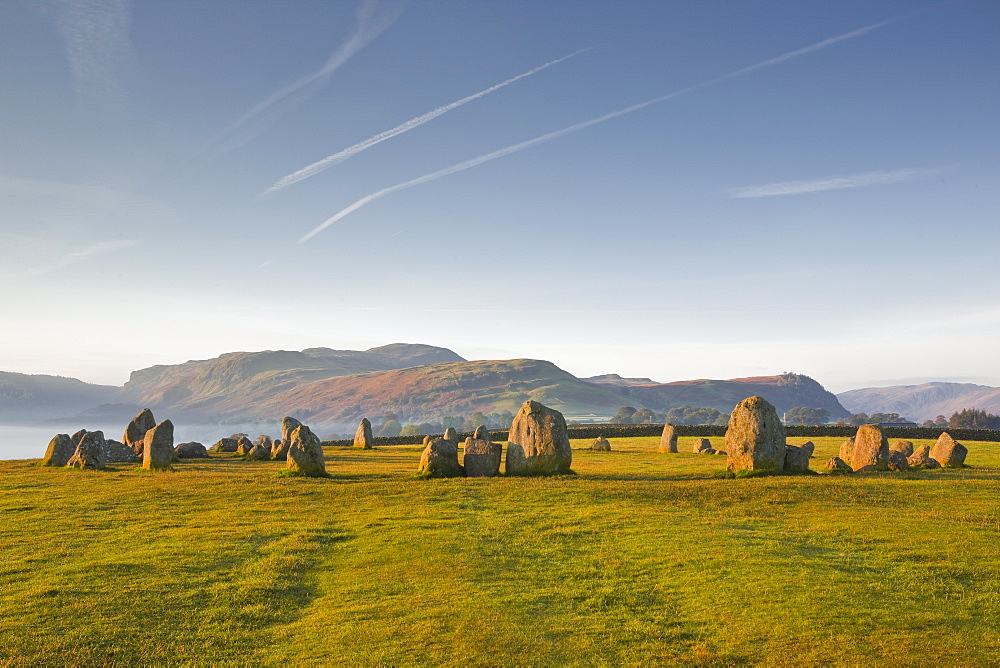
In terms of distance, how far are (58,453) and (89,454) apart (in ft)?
10.3

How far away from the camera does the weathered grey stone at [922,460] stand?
32.7 m

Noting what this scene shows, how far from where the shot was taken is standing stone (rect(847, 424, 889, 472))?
101 ft

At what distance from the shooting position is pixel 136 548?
53.1 feet

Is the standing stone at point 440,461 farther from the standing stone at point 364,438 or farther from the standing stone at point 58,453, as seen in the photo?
the standing stone at point 364,438

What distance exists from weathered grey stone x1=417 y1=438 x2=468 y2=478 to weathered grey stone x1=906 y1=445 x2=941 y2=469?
78.3ft

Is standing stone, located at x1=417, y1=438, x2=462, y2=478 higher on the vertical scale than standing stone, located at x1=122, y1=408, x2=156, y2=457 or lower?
lower

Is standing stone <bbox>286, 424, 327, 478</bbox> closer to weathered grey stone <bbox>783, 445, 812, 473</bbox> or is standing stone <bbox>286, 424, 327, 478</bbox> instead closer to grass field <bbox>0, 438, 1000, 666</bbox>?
grass field <bbox>0, 438, 1000, 666</bbox>

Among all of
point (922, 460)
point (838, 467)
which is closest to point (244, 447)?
point (838, 467)

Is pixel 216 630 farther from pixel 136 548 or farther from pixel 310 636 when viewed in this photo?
pixel 136 548

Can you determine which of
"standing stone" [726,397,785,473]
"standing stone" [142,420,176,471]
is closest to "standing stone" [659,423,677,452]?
"standing stone" [726,397,785,473]

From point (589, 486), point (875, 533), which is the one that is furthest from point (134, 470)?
point (875, 533)

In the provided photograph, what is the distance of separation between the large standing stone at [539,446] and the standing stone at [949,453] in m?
20.3

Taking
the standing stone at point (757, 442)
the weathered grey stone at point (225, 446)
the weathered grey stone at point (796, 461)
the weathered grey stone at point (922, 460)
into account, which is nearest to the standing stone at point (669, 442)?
the weathered grey stone at point (922, 460)

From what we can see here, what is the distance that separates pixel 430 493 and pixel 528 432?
713cm
